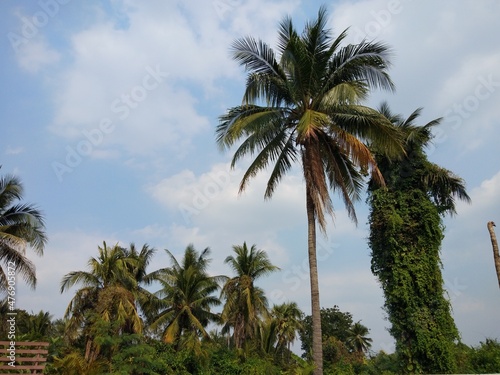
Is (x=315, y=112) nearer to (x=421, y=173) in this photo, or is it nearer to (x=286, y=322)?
(x=421, y=173)

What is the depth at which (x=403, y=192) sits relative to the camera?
2294 cm

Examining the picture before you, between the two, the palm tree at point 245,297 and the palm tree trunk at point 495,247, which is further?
the palm tree at point 245,297

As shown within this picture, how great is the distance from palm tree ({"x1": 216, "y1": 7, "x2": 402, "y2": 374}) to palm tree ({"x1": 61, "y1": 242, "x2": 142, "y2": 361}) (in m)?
12.5

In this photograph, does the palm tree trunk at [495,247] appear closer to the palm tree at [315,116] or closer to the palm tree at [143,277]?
the palm tree at [315,116]

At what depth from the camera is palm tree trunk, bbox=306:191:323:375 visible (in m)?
13.5

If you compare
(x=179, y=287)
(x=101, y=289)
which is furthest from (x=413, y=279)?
(x=101, y=289)

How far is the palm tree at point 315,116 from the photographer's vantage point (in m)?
14.3

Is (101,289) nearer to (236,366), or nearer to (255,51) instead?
(236,366)

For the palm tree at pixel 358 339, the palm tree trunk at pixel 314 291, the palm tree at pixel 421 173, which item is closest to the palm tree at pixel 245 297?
the palm tree at pixel 421 173

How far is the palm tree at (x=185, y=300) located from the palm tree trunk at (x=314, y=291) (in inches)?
629

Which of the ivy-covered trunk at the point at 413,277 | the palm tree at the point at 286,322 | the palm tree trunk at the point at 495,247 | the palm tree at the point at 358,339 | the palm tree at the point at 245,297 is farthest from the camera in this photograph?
the palm tree at the point at 358,339

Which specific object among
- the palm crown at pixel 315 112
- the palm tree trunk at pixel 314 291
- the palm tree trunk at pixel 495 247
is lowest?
the palm tree trunk at pixel 314 291

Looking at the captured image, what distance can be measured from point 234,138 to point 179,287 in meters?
17.2

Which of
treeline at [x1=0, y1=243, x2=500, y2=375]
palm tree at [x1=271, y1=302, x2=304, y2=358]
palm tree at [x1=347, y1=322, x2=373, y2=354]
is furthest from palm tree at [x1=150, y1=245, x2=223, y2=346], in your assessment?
palm tree at [x1=347, y1=322, x2=373, y2=354]
